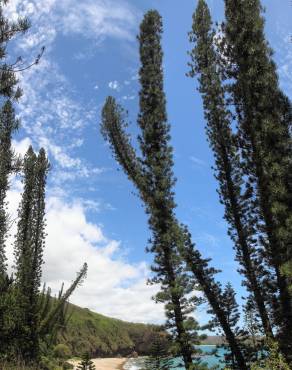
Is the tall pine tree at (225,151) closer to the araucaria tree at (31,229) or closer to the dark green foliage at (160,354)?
the dark green foliage at (160,354)

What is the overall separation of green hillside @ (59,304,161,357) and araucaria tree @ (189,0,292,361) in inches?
2085

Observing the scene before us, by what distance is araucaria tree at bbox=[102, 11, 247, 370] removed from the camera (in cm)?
1930

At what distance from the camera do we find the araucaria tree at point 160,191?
19297mm

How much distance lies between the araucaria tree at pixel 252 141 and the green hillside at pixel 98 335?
174 ft

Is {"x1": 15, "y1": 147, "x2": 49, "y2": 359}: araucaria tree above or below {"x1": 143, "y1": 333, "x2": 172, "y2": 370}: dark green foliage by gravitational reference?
above

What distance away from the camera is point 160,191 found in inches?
866

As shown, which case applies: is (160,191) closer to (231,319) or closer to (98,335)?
(231,319)

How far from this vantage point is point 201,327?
1908 centimetres

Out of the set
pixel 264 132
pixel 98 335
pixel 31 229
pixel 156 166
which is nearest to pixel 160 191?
pixel 156 166

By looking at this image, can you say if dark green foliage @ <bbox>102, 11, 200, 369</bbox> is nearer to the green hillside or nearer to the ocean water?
the ocean water

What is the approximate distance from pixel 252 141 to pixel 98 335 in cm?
7817

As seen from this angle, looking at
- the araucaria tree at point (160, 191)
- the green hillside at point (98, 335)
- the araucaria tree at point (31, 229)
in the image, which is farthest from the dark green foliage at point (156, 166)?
the green hillside at point (98, 335)

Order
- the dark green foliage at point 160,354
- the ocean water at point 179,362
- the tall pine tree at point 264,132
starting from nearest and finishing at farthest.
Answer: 1. the tall pine tree at point 264,132
2. the dark green foliage at point 160,354
3. the ocean water at point 179,362

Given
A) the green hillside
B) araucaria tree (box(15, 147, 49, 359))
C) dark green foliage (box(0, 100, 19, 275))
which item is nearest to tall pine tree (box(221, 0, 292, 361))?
dark green foliage (box(0, 100, 19, 275))
